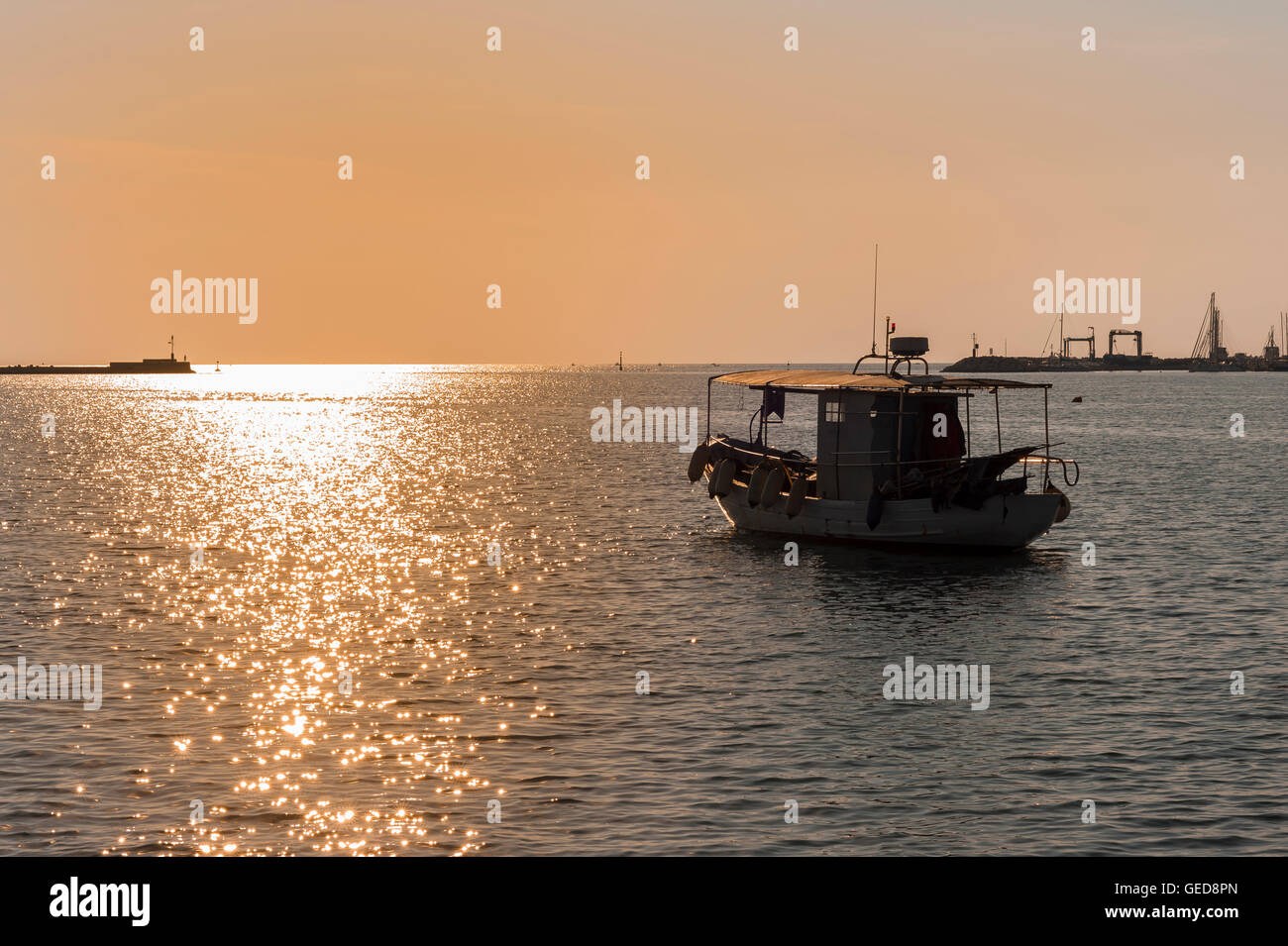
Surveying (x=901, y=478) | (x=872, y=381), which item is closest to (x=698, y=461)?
(x=872, y=381)

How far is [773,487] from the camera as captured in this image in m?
42.9

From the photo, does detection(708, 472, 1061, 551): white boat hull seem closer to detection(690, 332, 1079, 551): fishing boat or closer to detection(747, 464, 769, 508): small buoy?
detection(690, 332, 1079, 551): fishing boat

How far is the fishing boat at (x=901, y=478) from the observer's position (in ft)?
128

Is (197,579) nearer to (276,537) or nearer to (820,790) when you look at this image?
(276,537)

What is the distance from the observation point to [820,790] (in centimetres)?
1712

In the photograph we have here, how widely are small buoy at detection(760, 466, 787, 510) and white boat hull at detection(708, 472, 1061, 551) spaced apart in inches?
83.7

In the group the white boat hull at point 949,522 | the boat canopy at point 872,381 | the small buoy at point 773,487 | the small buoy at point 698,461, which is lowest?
the white boat hull at point 949,522

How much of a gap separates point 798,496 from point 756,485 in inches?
97.9

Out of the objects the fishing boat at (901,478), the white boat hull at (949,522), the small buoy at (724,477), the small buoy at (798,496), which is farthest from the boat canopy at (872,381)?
the white boat hull at (949,522)

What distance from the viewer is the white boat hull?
3897 centimetres

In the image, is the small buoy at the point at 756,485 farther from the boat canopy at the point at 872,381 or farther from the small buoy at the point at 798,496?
the boat canopy at the point at 872,381

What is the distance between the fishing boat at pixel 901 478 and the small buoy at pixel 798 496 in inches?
1.8

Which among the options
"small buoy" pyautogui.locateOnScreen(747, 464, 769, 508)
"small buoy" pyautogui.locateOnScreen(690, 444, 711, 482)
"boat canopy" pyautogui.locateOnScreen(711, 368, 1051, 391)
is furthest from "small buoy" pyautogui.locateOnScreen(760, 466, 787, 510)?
"small buoy" pyautogui.locateOnScreen(690, 444, 711, 482)

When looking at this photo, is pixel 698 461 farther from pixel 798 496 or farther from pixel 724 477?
pixel 798 496
